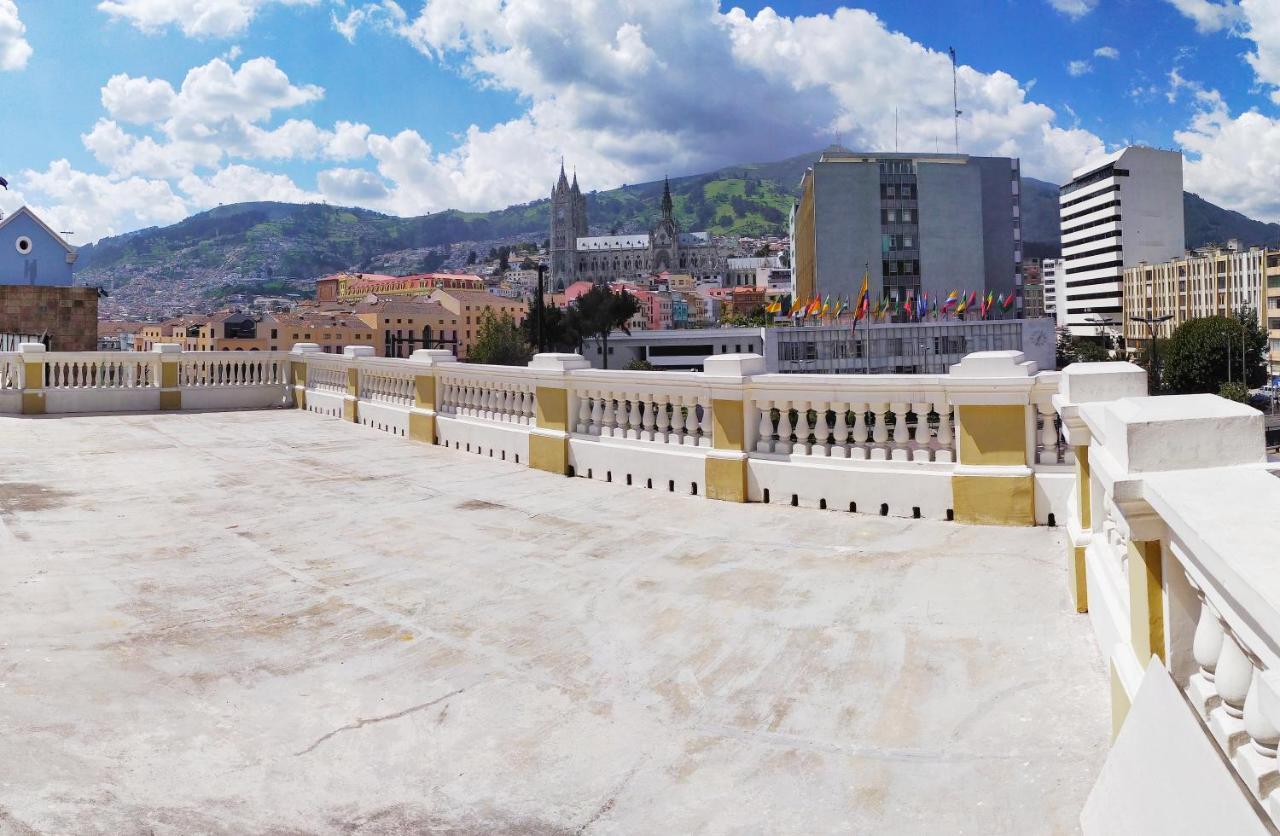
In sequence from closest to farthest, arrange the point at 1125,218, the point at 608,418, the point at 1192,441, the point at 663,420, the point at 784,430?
the point at 1192,441
the point at 784,430
the point at 663,420
the point at 608,418
the point at 1125,218

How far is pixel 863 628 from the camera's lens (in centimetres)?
478

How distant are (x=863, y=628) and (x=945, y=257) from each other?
334ft

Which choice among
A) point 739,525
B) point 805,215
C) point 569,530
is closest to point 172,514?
point 569,530

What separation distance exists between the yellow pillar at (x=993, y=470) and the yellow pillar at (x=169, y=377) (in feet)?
53.2

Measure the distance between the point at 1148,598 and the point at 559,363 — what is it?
8131 mm

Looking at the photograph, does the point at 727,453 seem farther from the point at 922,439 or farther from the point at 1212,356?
the point at 1212,356

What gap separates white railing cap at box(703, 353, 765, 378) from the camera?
27.1 feet

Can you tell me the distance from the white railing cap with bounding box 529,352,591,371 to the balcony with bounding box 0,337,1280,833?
0.94 metres

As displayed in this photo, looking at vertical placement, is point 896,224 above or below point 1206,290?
above

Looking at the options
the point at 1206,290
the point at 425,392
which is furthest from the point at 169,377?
the point at 1206,290

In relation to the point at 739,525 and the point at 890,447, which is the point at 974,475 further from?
the point at 739,525

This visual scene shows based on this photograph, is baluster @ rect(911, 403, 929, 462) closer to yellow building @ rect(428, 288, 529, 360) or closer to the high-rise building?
yellow building @ rect(428, 288, 529, 360)

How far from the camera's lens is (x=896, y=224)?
97.6 metres

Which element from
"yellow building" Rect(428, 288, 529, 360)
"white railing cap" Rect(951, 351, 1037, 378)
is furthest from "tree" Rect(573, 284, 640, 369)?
"white railing cap" Rect(951, 351, 1037, 378)
